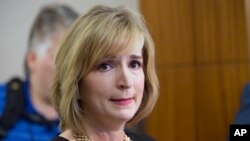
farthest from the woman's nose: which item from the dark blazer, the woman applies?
the dark blazer

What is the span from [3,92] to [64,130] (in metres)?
0.79

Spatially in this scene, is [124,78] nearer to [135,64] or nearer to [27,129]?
[135,64]

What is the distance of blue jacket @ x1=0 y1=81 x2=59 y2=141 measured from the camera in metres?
1.45

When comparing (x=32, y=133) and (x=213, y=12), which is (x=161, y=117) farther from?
(x=32, y=133)

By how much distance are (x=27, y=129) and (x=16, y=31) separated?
0.35 meters

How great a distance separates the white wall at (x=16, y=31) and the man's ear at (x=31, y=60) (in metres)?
0.02

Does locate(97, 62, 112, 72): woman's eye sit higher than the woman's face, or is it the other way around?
locate(97, 62, 112, 72): woman's eye

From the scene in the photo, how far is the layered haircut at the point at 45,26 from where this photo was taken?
1.46m

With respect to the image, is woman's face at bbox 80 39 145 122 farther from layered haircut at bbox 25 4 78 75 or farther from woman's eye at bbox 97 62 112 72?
layered haircut at bbox 25 4 78 75

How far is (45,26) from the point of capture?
147 centimetres

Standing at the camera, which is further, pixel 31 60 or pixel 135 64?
pixel 31 60

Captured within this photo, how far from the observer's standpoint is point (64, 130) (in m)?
0.74

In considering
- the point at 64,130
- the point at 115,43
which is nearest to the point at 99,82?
the point at 115,43

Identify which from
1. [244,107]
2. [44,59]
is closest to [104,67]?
[244,107]
